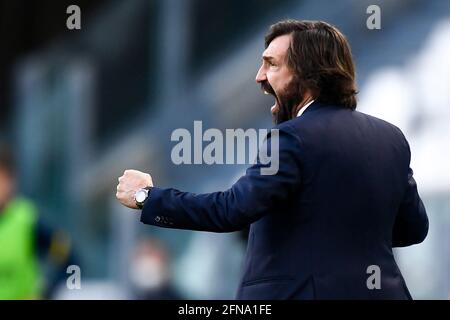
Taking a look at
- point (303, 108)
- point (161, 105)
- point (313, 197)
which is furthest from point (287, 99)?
point (161, 105)

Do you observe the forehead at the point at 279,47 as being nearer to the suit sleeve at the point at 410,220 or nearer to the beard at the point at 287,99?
the beard at the point at 287,99

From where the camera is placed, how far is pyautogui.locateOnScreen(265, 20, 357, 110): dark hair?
327cm

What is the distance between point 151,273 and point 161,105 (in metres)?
1.93

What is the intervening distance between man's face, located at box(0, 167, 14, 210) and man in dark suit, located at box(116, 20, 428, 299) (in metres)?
2.58

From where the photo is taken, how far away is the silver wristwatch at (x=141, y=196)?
3223mm

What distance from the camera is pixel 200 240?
8531mm

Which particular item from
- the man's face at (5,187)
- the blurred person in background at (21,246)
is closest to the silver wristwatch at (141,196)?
the blurred person in background at (21,246)

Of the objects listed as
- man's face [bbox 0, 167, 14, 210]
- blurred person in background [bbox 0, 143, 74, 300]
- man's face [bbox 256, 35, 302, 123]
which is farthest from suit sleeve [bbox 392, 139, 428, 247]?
man's face [bbox 0, 167, 14, 210]

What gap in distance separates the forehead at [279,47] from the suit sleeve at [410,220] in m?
0.48

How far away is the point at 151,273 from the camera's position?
7.79 m

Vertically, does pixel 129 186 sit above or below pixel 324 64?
below

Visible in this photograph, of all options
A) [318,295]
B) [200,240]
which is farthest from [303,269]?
[200,240]

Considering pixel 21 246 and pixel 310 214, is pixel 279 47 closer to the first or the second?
pixel 310 214

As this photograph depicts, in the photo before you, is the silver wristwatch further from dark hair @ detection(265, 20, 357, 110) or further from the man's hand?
dark hair @ detection(265, 20, 357, 110)
